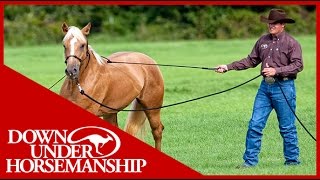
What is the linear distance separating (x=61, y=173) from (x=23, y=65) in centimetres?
1666

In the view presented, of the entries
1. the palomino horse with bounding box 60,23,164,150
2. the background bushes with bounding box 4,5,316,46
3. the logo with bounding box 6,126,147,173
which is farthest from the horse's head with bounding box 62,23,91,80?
the background bushes with bounding box 4,5,316,46

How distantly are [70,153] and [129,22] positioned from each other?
26257mm

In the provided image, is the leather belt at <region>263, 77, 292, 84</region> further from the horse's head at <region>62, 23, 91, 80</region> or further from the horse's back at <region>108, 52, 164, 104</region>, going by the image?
the horse's head at <region>62, 23, 91, 80</region>

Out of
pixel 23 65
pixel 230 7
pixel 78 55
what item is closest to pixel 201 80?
pixel 23 65

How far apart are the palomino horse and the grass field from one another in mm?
658

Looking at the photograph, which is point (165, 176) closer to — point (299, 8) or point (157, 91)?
point (157, 91)

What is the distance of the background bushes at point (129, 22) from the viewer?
33031 mm

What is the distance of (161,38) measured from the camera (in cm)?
3616

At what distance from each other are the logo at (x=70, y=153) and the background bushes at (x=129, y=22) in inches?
852

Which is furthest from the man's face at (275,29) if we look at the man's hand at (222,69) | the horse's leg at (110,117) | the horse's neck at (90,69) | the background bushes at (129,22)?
the background bushes at (129,22)

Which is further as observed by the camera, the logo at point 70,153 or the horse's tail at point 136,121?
the horse's tail at point 136,121

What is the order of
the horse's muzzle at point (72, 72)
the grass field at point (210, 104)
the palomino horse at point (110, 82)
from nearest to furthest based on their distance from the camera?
the horse's muzzle at point (72, 72) < the palomino horse at point (110, 82) < the grass field at point (210, 104)

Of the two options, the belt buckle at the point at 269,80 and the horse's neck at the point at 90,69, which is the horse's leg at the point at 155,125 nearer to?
the horse's neck at the point at 90,69

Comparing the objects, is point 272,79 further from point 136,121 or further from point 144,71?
point 136,121
